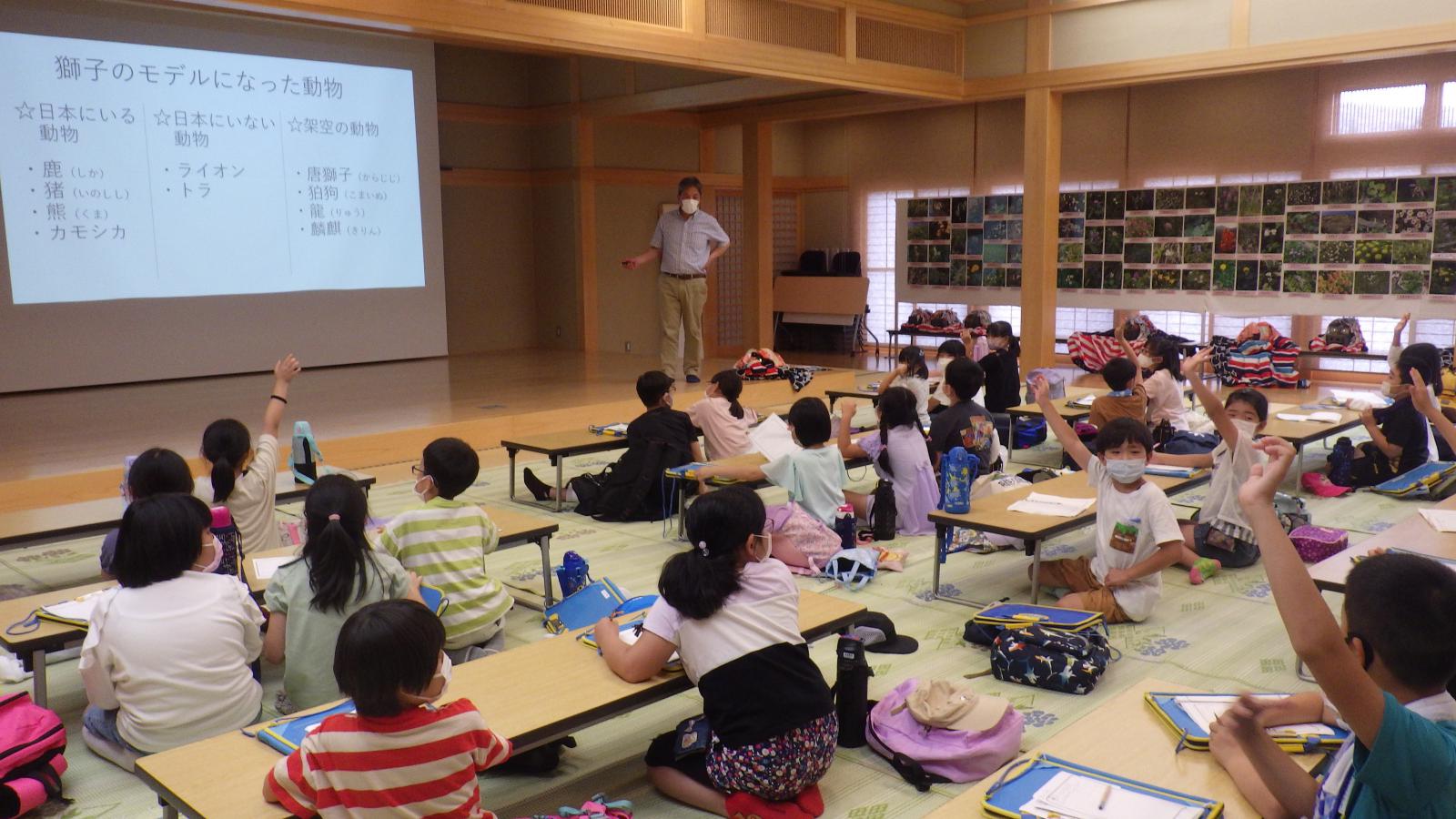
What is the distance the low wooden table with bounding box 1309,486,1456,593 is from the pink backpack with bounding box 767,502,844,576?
7.02 feet

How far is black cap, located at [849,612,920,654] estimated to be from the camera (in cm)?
422

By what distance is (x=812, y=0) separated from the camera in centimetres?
932

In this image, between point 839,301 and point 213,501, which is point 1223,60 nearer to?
point 839,301

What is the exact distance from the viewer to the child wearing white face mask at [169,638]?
2926mm

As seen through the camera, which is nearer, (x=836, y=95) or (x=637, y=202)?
(x=836, y=95)

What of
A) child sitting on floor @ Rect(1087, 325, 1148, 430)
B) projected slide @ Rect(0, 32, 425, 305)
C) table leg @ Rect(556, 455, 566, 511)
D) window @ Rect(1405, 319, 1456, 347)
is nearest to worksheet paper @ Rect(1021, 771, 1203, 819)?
table leg @ Rect(556, 455, 566, 511)

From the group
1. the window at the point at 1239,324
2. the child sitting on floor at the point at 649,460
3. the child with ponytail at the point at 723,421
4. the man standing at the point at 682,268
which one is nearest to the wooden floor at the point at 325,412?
the man standing at the point at 682,268

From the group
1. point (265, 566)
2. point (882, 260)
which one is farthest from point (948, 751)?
point (882, 260)

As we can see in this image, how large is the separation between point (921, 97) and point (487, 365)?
5.22 m

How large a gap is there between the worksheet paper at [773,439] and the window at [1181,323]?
8074 mm

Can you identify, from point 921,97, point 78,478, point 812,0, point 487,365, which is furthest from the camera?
point 487,365

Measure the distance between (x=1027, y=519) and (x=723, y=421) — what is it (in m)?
2.30

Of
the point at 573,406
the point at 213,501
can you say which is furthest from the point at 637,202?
the point at 213,501

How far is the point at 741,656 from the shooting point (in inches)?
109
